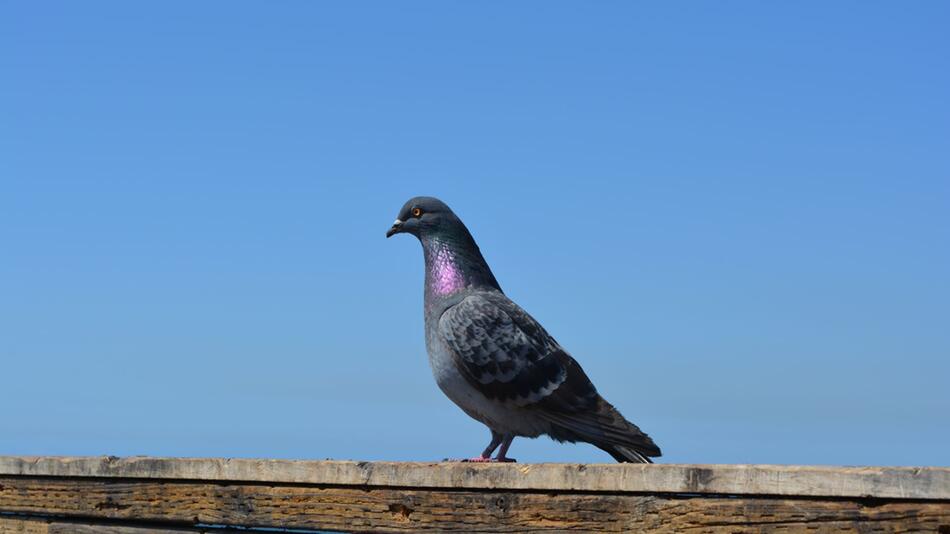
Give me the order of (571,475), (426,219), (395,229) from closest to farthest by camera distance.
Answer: (571,475)
(426,219)
(395,229)

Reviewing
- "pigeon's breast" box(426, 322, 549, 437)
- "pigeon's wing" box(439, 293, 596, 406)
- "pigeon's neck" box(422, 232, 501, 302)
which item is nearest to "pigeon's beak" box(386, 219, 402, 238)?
"pigeon's neck" box(422, 232, 501, 302)

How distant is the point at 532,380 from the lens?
Answer: 6008 mm

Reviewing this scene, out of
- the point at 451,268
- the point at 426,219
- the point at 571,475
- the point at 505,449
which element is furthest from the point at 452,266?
the point at 571,475

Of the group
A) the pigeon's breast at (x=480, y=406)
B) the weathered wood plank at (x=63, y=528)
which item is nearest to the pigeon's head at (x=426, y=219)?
the pigeon's breast at (x=480, y=406)

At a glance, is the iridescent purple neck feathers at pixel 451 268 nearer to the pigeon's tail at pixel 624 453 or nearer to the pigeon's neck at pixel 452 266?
the pigeon's neck at pixel 452 266

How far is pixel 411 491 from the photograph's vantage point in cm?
470

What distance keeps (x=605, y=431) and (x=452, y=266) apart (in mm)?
1275

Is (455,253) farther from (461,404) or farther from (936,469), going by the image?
(936,469)

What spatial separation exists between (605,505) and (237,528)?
2025 millimetres

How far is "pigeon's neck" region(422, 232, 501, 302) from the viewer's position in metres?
6.48

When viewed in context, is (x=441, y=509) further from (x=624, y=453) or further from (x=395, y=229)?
(x=395, y=229)

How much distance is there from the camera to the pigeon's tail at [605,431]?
5875 mm

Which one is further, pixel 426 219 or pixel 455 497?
pixel 426 219

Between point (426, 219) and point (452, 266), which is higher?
point (426, 219)
